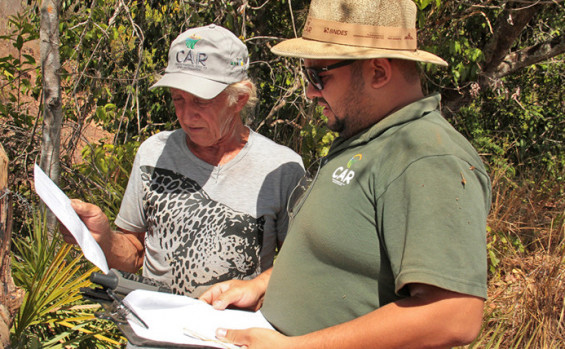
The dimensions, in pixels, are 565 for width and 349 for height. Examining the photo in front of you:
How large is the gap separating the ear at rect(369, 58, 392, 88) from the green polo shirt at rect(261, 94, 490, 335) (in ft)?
0.37

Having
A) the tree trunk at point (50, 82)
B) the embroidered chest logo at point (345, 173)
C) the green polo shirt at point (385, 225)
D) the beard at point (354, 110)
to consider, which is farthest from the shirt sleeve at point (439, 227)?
the tree trunk at point (50, 82)

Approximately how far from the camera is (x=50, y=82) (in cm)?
307

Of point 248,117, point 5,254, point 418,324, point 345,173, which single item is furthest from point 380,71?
point 248,117

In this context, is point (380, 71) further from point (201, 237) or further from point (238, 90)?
point (201, 237)

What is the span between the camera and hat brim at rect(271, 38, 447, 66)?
1.45 meters

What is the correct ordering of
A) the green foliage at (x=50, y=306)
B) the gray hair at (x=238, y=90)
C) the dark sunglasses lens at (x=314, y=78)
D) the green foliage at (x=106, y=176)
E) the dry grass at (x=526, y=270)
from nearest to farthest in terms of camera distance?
the dark sunglasses lens at (x=314, y=78)
the gray hair at (x=238, y=90)
the green foliage at (x=50, y=306)
the dry grass at (x=526, y=270)
the green foliage at (x=106, y=176)

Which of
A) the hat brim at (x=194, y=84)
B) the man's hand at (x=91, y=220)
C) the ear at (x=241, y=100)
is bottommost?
the man's hand at (x=91, y=220)

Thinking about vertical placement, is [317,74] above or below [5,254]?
above

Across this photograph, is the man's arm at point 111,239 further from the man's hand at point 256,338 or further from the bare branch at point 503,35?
the bare branch at point 503,35

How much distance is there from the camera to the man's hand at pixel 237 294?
6.06 feet

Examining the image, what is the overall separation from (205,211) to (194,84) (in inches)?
20.3

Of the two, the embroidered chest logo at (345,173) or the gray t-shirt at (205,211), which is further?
the gray t-shirt at (205,211)

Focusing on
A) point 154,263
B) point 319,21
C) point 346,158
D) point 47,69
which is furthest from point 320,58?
point 47,69

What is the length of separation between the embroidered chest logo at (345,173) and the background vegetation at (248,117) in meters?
1.95
